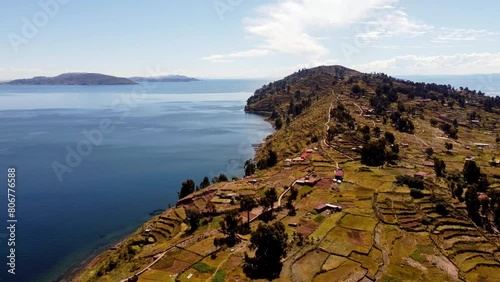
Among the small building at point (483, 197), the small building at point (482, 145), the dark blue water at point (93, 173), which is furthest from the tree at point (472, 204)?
the dark blue water at point (93, 173)

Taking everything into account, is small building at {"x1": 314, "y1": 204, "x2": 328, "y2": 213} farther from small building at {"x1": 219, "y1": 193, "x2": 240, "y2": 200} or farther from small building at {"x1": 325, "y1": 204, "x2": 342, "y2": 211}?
small building at {"x1": 219, "y1": 193, "x2": 240, "y2": 200}

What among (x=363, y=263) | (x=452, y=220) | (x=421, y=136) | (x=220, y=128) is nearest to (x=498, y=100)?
(x=421, y=136)


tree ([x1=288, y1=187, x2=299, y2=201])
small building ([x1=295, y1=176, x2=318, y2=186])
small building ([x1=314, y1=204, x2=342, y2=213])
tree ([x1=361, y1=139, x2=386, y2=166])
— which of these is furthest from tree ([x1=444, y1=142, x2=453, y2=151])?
tree ([x1=288, y1=187, x2=299, y2=201])

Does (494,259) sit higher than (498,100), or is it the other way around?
(498,100)

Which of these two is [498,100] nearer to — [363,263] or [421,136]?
[421,136]

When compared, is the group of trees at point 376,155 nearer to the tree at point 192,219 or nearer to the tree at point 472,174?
the tree at point 472,174

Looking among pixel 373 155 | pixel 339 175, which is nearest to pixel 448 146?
pixel 373 155
